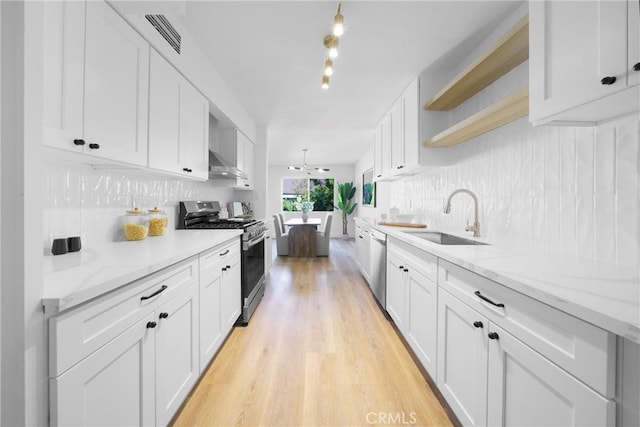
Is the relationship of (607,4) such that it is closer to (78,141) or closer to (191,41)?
(78,141)

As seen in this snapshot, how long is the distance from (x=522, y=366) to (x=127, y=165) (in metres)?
2.04

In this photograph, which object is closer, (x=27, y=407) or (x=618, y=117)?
(x=27, y=407)

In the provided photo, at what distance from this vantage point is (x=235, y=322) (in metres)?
2.59

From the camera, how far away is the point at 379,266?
311 centimetres

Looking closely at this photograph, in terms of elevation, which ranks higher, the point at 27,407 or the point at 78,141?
the point at 78,141

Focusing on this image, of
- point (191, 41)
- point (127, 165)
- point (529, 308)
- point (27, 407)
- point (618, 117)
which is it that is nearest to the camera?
point (27, 407)

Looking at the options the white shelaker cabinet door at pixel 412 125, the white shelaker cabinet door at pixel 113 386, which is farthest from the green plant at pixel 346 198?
the white shelaker cabinet door at pixel 113 386

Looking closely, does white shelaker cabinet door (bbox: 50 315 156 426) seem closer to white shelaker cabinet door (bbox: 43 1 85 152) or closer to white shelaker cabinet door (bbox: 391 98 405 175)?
white shelaker cabinet door (bbox: 43 1 85 152)

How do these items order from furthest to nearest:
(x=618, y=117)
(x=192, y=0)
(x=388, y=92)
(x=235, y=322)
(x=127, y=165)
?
(x=388, y=92)
(x=235, y=322)
(x=192, y=0)
(x=127, y=165)
(x=618, y=117)

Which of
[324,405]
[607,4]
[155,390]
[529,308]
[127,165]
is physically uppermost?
[607,4]

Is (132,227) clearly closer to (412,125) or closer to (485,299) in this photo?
(485,299)

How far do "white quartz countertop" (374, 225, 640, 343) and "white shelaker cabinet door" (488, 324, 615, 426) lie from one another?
203mm

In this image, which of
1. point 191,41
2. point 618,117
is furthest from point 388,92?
point 618,117

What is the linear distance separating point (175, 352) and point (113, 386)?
458 millimetres
